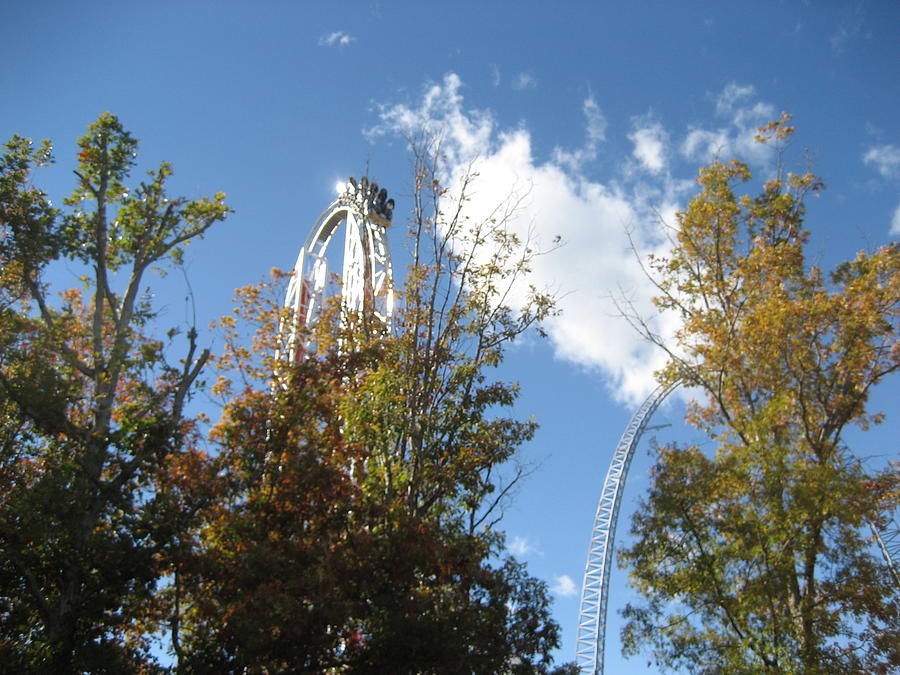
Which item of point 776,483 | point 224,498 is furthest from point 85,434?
point 776,483

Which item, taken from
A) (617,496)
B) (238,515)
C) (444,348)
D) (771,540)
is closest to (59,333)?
(238,515)

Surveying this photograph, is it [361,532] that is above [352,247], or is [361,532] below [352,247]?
below

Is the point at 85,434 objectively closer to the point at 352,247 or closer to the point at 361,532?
the point at 361,532

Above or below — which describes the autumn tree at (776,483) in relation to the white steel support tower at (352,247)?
below

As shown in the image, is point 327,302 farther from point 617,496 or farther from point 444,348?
point 617,496

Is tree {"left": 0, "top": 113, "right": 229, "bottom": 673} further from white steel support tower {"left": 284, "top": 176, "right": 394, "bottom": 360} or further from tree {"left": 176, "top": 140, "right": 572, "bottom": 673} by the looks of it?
white steel support tower {"left": 284, "top": 176, "right": 394, "bottom": 360}

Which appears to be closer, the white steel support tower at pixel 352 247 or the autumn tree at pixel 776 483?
the autumn tree at pixel 776 483

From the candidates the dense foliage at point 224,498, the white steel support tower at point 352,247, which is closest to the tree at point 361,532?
the dense foliage at point 224,498

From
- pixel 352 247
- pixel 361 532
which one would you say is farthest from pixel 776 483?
pixel 352 247

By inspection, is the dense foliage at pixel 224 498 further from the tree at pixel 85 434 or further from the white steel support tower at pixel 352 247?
the white steel support tower at pixel 352 247

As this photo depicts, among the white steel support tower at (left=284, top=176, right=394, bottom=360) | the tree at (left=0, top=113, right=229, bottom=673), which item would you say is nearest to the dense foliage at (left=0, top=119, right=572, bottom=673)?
the tree at (left=0, top=113, right=229, bottom=673)

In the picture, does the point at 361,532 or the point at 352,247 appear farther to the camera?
the point at 352,247

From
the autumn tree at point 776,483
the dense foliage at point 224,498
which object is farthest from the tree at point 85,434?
the autumn tree at point 776,483

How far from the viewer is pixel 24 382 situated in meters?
9.25
